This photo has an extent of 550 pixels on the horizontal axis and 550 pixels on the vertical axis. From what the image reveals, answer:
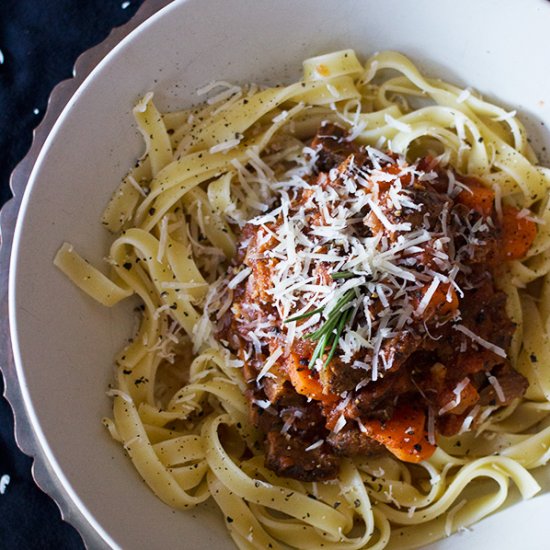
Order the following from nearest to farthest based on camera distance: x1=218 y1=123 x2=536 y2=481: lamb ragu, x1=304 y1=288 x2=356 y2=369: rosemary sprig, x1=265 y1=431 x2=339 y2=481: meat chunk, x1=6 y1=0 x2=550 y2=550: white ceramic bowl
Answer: x1=304 y1=288 x2=356 y2=369: rosemary sprig < x1=218 y1=123 x2=536 y2=481: lamb ragu < x1=6 y1=0 x2=550 y2=550: white ceramic bowl < x1=265 y1=431 x2=339 y2=481: meat chunk

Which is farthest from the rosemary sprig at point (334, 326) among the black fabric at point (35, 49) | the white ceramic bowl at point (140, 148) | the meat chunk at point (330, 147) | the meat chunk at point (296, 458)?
the black fabric at point (35, 49)

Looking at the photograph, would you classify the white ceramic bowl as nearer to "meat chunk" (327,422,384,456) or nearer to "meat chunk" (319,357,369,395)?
"meat chunk" (327,422,384,456)

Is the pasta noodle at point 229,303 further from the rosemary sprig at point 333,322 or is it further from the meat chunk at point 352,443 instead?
the rosemary sprig at point 333,322

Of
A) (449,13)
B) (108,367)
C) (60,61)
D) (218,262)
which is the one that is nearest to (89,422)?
(108,367)

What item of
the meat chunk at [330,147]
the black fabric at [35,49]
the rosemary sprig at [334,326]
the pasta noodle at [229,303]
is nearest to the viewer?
the rosemary sprig at [334,326]

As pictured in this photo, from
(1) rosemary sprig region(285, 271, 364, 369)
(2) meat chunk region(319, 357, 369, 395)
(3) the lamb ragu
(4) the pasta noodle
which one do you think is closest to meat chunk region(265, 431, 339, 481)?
(3) the lamb ragu
